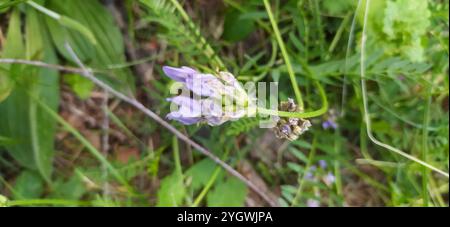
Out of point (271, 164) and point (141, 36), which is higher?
point (141, 36)

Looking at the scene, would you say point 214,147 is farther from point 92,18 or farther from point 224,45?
point 92,18

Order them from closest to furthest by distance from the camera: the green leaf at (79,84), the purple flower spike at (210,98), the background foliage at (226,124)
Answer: the purple flower spike at (210,98) < the background foliage at (226,124) < the green leaf at (79,84)

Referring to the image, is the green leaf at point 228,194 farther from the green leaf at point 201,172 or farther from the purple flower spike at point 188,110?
the purple flower spike at point 188,110

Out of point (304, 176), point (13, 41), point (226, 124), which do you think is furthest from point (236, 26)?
point (13, 41)

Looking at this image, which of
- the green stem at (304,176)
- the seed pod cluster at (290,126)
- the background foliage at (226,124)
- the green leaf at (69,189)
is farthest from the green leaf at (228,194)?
the seed pod cluster at (290,126)

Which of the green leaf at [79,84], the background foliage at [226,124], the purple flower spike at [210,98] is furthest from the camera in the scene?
the green leaf at [79,84]

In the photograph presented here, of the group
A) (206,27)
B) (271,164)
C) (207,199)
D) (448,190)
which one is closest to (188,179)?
(207,199)
